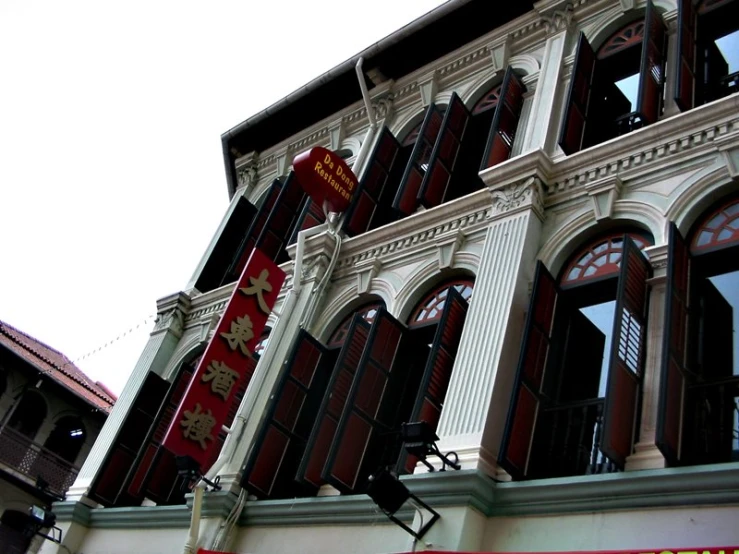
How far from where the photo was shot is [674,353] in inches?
247

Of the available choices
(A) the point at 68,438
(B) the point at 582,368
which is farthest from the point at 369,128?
(A) the point at 68,438

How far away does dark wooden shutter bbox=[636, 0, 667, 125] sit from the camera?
8.95 meters

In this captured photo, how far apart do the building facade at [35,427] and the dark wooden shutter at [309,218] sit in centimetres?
808

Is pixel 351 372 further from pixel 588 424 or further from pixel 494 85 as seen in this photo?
pixel 494 85

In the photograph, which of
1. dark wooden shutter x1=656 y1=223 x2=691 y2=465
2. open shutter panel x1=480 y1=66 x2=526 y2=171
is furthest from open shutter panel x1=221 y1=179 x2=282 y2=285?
dark wooden shutter x1=656 y1=223 x2=691 y2=465

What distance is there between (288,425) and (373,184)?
453cm

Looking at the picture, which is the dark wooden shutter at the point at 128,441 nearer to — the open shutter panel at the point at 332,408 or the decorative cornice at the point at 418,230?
the decorative cornice at the point at 418,230

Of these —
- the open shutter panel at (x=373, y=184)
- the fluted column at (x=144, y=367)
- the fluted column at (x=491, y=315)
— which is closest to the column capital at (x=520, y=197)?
the fluted column at (x=491, y=315)

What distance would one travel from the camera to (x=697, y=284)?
24.2ft

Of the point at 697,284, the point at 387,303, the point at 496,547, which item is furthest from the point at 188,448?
the point at 697,284

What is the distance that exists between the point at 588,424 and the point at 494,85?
7.01m

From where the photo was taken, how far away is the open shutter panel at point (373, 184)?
11.7 metres

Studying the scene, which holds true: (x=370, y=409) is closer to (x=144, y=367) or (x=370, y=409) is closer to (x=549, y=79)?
(x=549, y=79)

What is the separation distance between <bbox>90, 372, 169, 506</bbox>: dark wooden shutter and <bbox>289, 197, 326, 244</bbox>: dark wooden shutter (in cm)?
331
